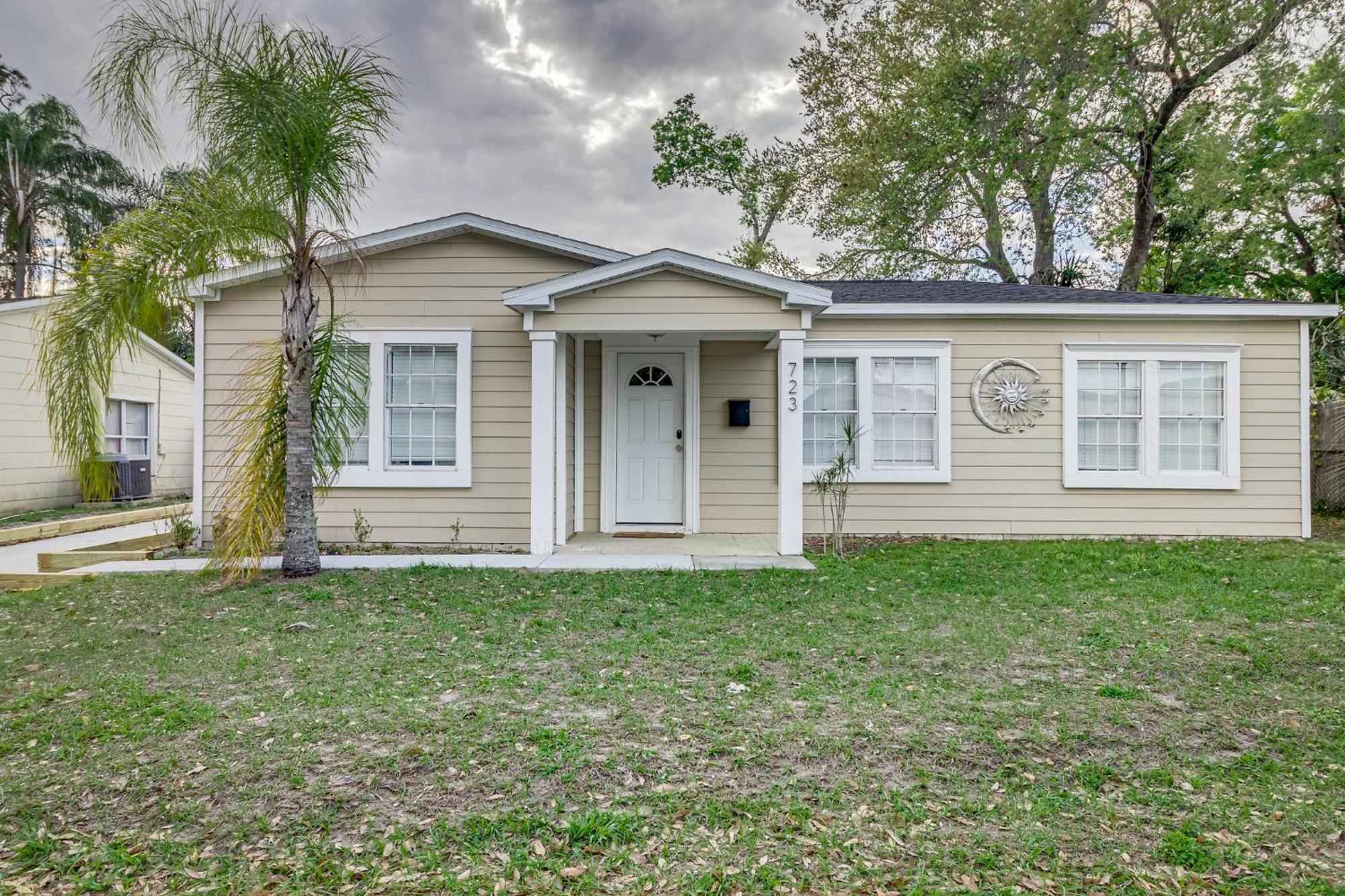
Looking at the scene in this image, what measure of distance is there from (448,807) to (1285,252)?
65.3 feet

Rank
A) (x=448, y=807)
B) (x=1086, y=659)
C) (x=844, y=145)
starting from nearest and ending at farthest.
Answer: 1. (x=448, y=807)
2. (x=1086, y=659)
3. (x=844, y=145)

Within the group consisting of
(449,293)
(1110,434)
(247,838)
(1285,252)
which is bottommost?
(247,838)

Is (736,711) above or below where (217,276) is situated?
below

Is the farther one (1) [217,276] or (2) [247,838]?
(1) [217,276]

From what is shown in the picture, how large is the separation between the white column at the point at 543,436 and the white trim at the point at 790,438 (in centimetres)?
228

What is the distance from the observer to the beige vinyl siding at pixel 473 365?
7.51 m

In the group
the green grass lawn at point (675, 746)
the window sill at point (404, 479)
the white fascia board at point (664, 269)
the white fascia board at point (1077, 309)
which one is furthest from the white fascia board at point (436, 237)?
the green grass lawn at point (675, 746)

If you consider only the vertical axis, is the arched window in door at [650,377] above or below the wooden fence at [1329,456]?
above

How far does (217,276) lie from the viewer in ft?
23.9

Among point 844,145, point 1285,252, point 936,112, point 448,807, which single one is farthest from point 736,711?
point 1285,252

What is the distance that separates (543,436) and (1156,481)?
7107mm

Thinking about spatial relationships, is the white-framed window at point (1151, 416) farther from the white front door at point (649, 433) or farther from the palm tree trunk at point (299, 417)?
the palm tree trunk at point (299, 417)

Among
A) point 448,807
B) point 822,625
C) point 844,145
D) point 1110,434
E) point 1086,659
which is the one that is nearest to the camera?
point 448,807

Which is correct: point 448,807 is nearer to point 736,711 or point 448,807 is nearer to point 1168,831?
point 736,711
